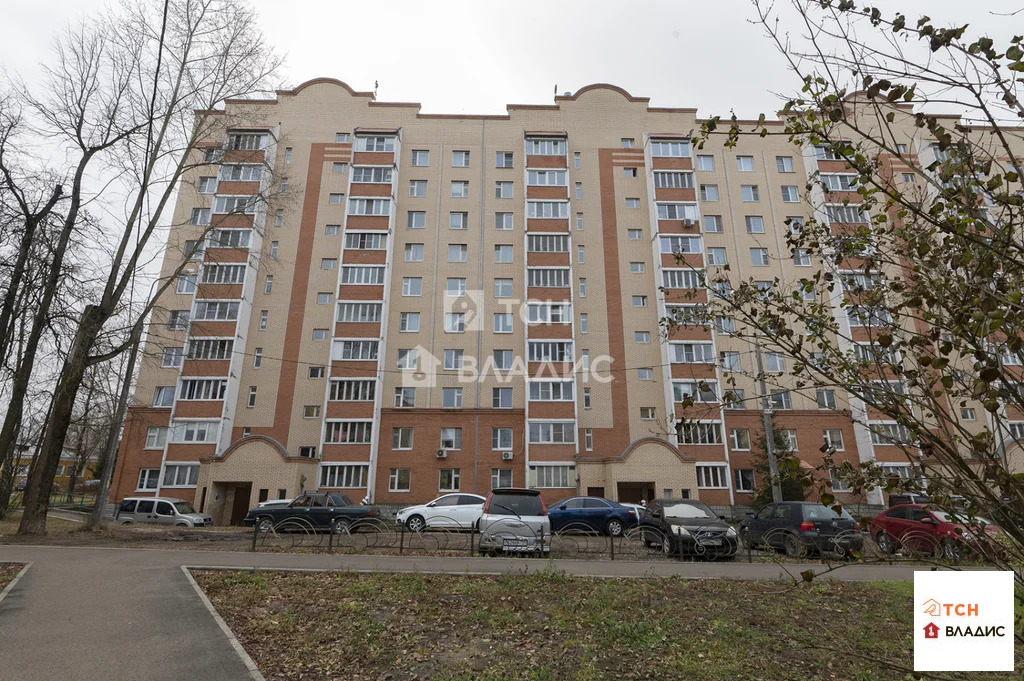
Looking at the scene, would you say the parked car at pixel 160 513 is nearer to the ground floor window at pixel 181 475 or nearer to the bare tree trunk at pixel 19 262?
the ground floor window at pixel 181 475

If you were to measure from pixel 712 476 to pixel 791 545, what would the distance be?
19.2 metres

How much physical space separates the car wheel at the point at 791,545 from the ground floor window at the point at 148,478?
35.6 metres

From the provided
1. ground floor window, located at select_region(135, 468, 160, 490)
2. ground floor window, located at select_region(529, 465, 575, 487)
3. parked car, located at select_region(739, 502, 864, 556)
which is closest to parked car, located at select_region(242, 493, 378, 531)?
parked car, located at select_region(739, 502, 864, 556)

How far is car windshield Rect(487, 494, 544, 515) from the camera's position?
14414 mm

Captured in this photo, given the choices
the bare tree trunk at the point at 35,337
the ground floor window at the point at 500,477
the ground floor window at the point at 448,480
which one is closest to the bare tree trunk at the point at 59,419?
the bare tree trunk at the point at 35,337

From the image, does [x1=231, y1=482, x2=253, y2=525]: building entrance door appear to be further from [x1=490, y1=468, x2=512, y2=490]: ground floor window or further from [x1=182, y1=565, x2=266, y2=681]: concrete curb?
[x1=182, y1=565, x2=266, y2=681]: concrete curb

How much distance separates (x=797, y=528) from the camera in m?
15.0

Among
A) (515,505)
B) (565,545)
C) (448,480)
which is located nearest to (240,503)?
(448,480)

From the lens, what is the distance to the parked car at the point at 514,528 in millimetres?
13766

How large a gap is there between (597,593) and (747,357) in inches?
1224

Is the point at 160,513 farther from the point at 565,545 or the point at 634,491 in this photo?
the point at 634,491

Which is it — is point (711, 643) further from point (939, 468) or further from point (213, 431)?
point (213, 431)

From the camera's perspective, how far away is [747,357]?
119ft

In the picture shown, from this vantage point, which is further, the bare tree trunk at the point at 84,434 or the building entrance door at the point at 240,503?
the building entrance door at the point at 240,503
